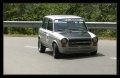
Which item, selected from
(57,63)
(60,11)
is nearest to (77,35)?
(57,63)

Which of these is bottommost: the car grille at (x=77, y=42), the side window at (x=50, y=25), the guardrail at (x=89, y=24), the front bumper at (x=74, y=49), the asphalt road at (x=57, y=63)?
the asphalt road at (x=57, y=63)

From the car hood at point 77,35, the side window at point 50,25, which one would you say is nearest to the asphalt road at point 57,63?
the car hood at point 77,35

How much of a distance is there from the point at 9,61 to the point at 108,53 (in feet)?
13.3

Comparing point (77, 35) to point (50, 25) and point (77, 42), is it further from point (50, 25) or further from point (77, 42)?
point (50, 25)

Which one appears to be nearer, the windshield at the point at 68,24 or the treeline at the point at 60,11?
the windshield at the point at 68,24

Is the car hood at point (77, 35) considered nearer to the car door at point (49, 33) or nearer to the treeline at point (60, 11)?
the car door at point (49, 33)

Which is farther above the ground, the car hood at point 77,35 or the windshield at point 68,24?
the windshield at point 68,24

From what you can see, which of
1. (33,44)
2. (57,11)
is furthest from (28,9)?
(33,44)

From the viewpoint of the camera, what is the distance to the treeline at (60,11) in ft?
69.7

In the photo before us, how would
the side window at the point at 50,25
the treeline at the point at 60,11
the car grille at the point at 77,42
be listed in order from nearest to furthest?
the car grille at the point at 77,42
the side window at the point at 50,25
the treeline at the point at 60,11

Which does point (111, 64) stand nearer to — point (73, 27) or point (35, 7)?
point (73, 27)

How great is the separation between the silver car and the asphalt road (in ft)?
1.16

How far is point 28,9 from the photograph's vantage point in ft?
81.5

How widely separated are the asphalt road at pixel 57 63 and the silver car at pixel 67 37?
0.35 meters
